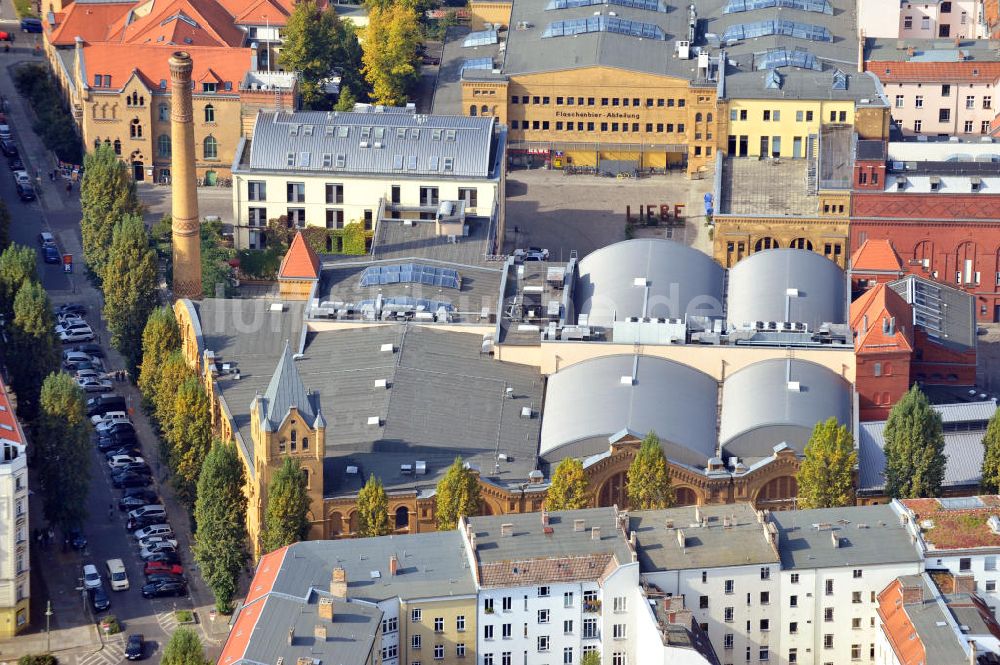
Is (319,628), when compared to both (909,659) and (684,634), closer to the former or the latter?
(684,634)

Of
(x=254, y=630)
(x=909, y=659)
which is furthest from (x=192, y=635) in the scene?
(x=909, y=659)

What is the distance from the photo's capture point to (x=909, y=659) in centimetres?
19875

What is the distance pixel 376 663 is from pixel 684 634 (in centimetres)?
2183

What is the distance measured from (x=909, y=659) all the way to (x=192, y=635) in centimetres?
5073

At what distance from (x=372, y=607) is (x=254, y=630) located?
8677 millimetres

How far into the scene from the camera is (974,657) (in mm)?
194625

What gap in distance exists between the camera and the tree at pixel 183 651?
198 metres

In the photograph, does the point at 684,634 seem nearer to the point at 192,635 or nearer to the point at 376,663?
the point at 376,663

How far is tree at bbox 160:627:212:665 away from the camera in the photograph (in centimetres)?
19825

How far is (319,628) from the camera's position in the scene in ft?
642

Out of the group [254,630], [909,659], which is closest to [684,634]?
[909,659]

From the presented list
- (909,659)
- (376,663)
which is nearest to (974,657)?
(909,659)

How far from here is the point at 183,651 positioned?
198 m

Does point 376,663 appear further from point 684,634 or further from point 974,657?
point 974,657
